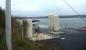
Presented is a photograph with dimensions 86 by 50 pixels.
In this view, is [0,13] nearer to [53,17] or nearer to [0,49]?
[0,49]

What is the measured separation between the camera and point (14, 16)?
1355 cm

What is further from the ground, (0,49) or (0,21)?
(0,21)

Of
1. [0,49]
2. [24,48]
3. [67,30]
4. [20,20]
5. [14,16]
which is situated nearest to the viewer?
[0,49]

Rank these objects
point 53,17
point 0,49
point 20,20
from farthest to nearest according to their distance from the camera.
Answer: point 53,17 < point 20,20 < point 0,49

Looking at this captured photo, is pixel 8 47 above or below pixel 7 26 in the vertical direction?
below

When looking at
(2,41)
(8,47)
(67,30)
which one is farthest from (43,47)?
(67,30)

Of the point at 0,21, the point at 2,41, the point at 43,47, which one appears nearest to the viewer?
the point at 2,41

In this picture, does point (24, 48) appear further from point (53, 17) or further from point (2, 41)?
point (53, 17)

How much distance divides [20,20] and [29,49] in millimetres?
4758

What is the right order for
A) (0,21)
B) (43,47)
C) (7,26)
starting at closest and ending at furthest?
(7,26)
(0,21)
(43,47)

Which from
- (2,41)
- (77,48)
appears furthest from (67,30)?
(2,41)

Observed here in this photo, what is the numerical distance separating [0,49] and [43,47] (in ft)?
11.9

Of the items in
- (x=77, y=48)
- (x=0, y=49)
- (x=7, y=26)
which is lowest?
(x=77, y=48)

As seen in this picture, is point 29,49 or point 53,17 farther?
point 53,17
